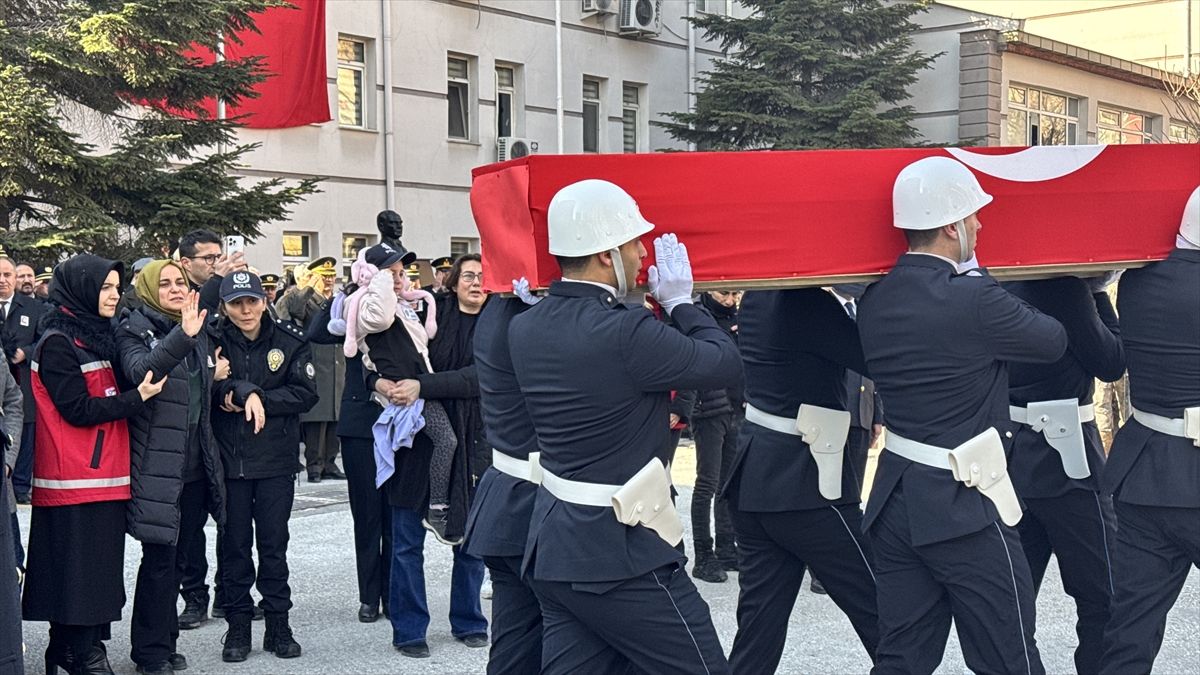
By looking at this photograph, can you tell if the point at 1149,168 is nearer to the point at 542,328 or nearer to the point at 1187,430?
the point at 1187,430

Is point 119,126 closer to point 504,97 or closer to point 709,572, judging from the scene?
point 709,572

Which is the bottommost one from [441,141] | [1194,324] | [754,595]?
[754,595]

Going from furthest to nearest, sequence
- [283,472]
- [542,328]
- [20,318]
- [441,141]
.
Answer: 1. [441,141]
2. [20,318]
3. [283,472]
4. [542,328]

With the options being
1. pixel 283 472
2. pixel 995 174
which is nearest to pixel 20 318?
pixel 283 472

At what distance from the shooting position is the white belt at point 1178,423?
518 centimetres

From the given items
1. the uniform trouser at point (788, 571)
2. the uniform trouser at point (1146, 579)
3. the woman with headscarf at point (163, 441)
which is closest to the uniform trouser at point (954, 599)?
the uniform trouser at point (788, 571)

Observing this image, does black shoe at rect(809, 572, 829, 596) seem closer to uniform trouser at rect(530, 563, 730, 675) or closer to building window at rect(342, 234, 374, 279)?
uniform trouser at rect(530, 563, 730, 675)

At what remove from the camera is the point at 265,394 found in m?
7.07

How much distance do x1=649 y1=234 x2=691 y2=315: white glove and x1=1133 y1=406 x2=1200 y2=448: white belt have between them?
2.11 m

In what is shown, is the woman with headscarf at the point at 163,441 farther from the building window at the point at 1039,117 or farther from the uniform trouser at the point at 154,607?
the building window at the point at 1039,117

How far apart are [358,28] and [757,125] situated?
711cm

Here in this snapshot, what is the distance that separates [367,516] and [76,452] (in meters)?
1.67

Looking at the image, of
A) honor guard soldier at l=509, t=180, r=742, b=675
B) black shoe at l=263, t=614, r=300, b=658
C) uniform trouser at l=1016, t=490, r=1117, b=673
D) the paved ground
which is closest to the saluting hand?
black shoe at l=263, t=614, r=300, b=658

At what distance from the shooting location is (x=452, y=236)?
22.7 meters
